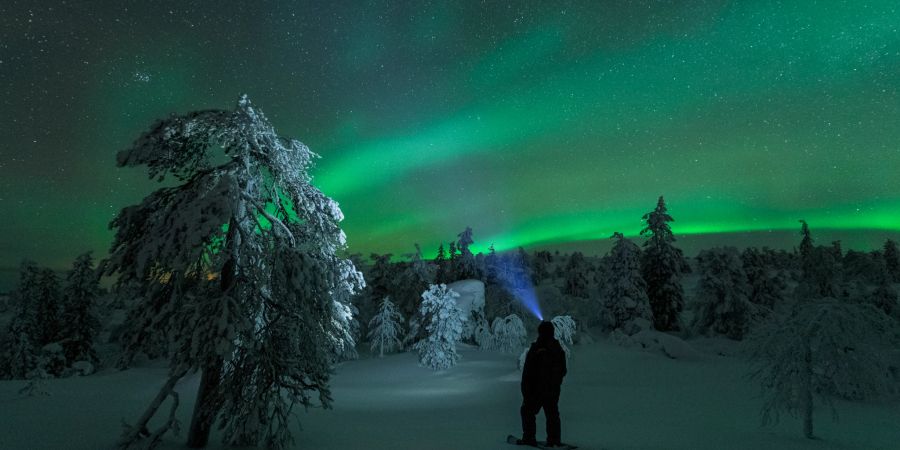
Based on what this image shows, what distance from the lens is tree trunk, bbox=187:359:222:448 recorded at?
888 cm

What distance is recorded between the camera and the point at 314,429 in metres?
12.2

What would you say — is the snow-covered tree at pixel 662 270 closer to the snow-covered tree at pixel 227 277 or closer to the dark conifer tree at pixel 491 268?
the dark conifer tree at pixel 491 268

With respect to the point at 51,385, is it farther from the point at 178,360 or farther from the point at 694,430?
the point at 694,430

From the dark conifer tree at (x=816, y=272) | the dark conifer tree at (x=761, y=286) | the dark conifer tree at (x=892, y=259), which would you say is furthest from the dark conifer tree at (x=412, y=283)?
the dark conifer tree at (x=892, y=259)

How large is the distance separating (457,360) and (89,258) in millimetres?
36895

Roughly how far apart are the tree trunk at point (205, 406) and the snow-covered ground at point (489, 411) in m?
0.52

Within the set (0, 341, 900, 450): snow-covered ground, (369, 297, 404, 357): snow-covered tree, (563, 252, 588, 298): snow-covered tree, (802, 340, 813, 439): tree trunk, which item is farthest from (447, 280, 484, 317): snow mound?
(563, 252, 588, 298): snow-covered tree

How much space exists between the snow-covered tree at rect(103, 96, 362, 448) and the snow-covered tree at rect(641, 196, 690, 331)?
43119mm

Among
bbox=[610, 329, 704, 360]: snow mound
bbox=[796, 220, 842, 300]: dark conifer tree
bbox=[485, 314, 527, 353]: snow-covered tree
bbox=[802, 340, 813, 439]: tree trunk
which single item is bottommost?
bbox=[610, 329, 704, 360]: snow mound

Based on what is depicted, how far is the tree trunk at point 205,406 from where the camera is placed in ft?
29.1

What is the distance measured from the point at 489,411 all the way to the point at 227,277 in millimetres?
11478

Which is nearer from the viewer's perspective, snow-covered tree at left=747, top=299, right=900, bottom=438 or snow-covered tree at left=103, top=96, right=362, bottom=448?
snow-covered tree at left=103, top=96, right=362, bottom=448

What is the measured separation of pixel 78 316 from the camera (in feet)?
146

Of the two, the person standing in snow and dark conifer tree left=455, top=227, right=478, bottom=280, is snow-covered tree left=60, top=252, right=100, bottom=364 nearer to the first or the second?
dark conifer tree left=455, top=227, right=478, bottom=280
